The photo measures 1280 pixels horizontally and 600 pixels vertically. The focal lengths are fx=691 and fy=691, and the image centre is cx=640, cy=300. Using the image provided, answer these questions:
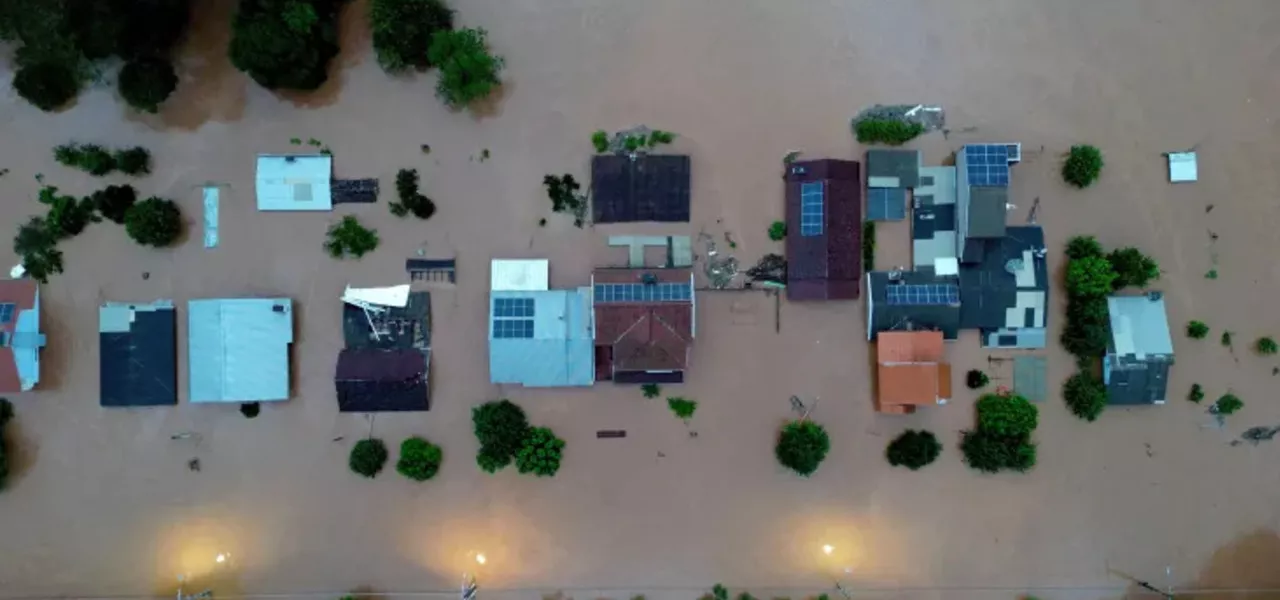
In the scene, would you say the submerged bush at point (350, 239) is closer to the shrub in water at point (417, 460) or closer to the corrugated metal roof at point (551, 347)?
the corrugated metal roof at point (551, 347)

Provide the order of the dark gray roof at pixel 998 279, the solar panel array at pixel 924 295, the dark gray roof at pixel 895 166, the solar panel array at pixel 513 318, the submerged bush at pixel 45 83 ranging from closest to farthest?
the submerged bush at pixel 45 83 < the solar panel array at pixel 513 318 < the solar panel array at pixel 924 295 < the dark gray roof at pixel 998 279 < the dark gray roof at pixel 895 166

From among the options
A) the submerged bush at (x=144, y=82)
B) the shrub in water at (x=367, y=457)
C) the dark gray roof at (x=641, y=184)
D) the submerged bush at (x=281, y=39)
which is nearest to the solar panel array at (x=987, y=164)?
the dark gray roof at (x=641, y=184)

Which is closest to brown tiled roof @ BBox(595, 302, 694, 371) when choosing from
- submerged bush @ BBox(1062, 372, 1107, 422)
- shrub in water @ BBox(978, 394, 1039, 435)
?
shrub in water @ BBox(978, 394, 1039, 435)

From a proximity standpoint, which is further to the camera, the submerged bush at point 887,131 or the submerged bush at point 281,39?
the submerged bush at point 887,131

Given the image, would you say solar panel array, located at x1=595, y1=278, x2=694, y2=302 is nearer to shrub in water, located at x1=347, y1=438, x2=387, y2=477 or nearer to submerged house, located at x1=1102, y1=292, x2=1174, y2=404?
shrub in water, located at x1=347, y1=438, x2=387, y2=477

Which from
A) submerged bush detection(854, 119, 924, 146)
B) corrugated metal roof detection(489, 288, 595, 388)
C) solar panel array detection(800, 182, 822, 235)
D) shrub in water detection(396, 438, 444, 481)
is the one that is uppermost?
submerged bush detection(854, 119, 924, 146)

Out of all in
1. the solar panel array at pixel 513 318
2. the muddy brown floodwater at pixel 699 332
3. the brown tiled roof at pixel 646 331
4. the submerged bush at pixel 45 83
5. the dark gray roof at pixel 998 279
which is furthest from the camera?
the muddy brown floodwater at pixel 699 332

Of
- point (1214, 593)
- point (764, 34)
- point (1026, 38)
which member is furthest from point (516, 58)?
point (1214, 593)

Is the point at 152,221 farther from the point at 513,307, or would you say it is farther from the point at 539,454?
the point at 539,454
